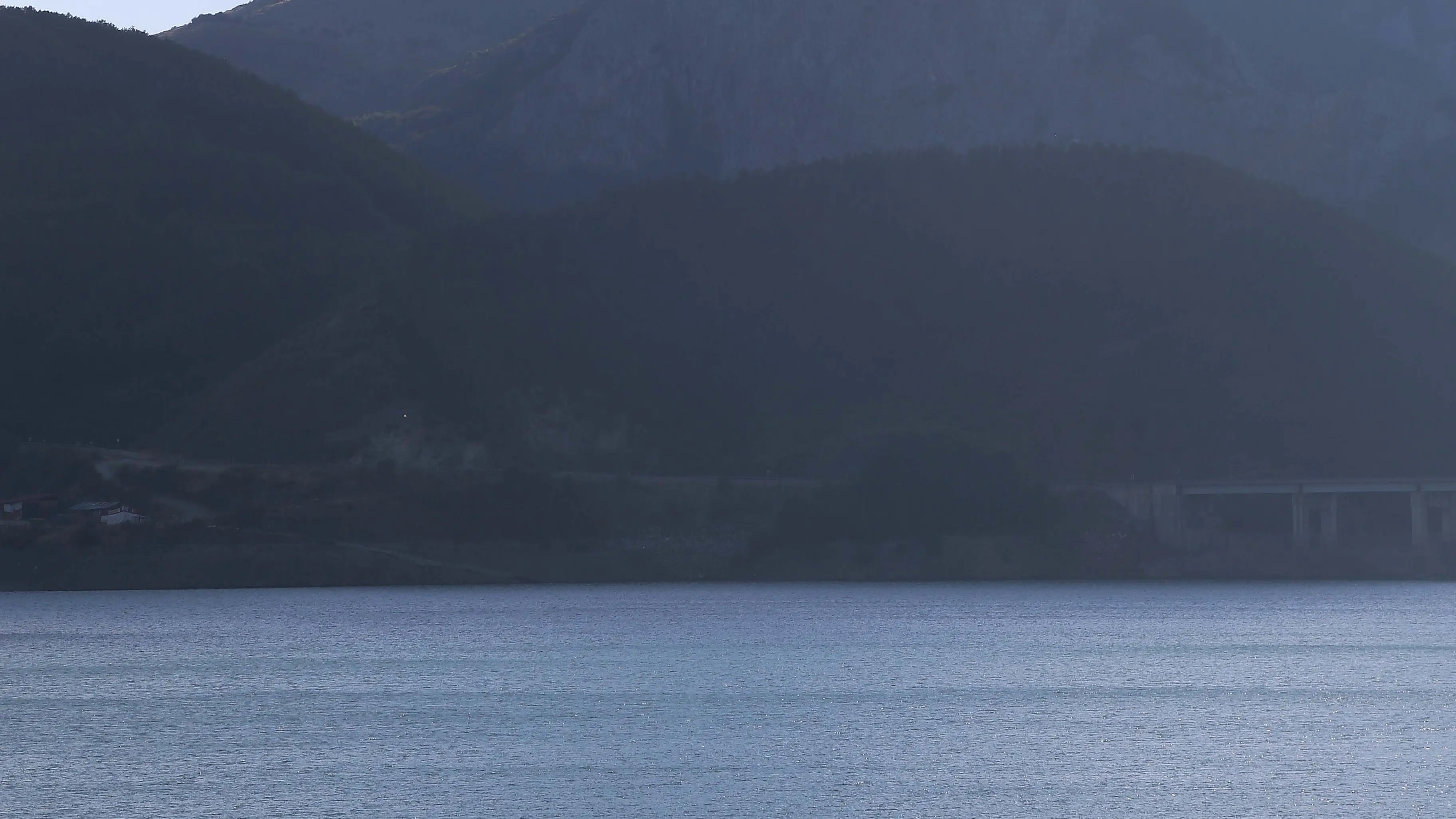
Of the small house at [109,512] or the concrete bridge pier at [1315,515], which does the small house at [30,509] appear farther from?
the concrete bridge pier at [1315,515]

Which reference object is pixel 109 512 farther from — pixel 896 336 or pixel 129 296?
pixel 896 336

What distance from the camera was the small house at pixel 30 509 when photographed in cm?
13075

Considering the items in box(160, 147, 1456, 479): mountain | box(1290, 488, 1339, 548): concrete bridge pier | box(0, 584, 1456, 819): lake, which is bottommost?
box(0, 584, 1456, 819): lake

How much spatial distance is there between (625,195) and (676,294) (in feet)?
63.9

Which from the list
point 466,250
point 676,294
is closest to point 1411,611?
point 676,294

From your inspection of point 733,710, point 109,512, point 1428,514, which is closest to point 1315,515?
point 1428,514

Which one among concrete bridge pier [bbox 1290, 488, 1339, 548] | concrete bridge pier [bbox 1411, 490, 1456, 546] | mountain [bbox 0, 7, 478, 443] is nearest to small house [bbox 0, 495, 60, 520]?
mountain [bbox 0, 7, 478, 443]

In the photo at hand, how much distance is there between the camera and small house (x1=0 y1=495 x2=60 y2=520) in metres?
131

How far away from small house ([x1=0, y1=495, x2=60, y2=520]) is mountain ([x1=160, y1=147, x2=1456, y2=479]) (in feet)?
46.9

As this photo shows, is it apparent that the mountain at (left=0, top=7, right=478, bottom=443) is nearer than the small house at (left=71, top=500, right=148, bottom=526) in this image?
No

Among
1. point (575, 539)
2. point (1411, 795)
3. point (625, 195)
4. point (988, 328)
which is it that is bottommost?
point (1411, 795)

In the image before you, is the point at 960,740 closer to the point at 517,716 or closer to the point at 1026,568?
the point at 517,716

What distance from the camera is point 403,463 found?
14075 centimetres

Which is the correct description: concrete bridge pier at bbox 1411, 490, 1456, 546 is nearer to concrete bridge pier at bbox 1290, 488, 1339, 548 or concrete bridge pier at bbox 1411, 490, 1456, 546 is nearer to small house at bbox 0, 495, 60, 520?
concrete bridge pier at bbox 1290, 488, 1339, 548
